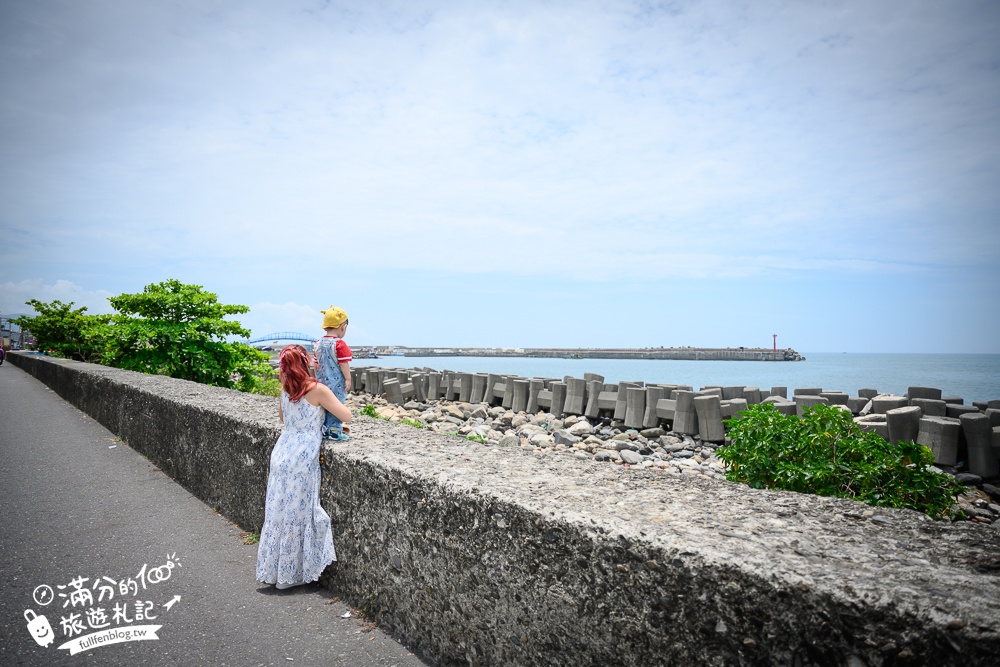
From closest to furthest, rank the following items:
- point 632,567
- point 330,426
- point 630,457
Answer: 1. point 632,567
2. point 330,426
3. point 630,457

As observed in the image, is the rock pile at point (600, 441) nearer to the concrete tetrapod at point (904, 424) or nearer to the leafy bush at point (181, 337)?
the concrete tetrapod at point (904, 424)

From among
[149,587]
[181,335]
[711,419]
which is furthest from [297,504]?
[181,335]

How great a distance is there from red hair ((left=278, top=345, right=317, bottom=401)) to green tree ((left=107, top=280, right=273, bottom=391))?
10716 mm

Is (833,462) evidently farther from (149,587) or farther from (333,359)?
(149,587)

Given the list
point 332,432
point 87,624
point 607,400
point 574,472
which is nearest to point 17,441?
point 87,624

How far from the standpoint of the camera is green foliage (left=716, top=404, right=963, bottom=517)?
4113 mm

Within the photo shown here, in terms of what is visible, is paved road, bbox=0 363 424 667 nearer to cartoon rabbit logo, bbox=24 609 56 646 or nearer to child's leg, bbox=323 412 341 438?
cartoon rabbit logo, bbox=24 609 56 646

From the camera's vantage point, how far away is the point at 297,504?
379 cm

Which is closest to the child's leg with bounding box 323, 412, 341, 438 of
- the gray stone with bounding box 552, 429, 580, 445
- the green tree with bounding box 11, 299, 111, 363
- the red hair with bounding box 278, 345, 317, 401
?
the red hair with bounding box 278, 345, 317, 401

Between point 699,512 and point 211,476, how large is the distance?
4874 mm

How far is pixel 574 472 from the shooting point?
10.5 ft

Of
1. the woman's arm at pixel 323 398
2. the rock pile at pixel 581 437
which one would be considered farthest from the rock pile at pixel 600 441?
the woman's arm at pixel 323 398

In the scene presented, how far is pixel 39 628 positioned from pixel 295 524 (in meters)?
1.51

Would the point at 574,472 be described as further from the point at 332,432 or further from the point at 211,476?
the point at 211,476
